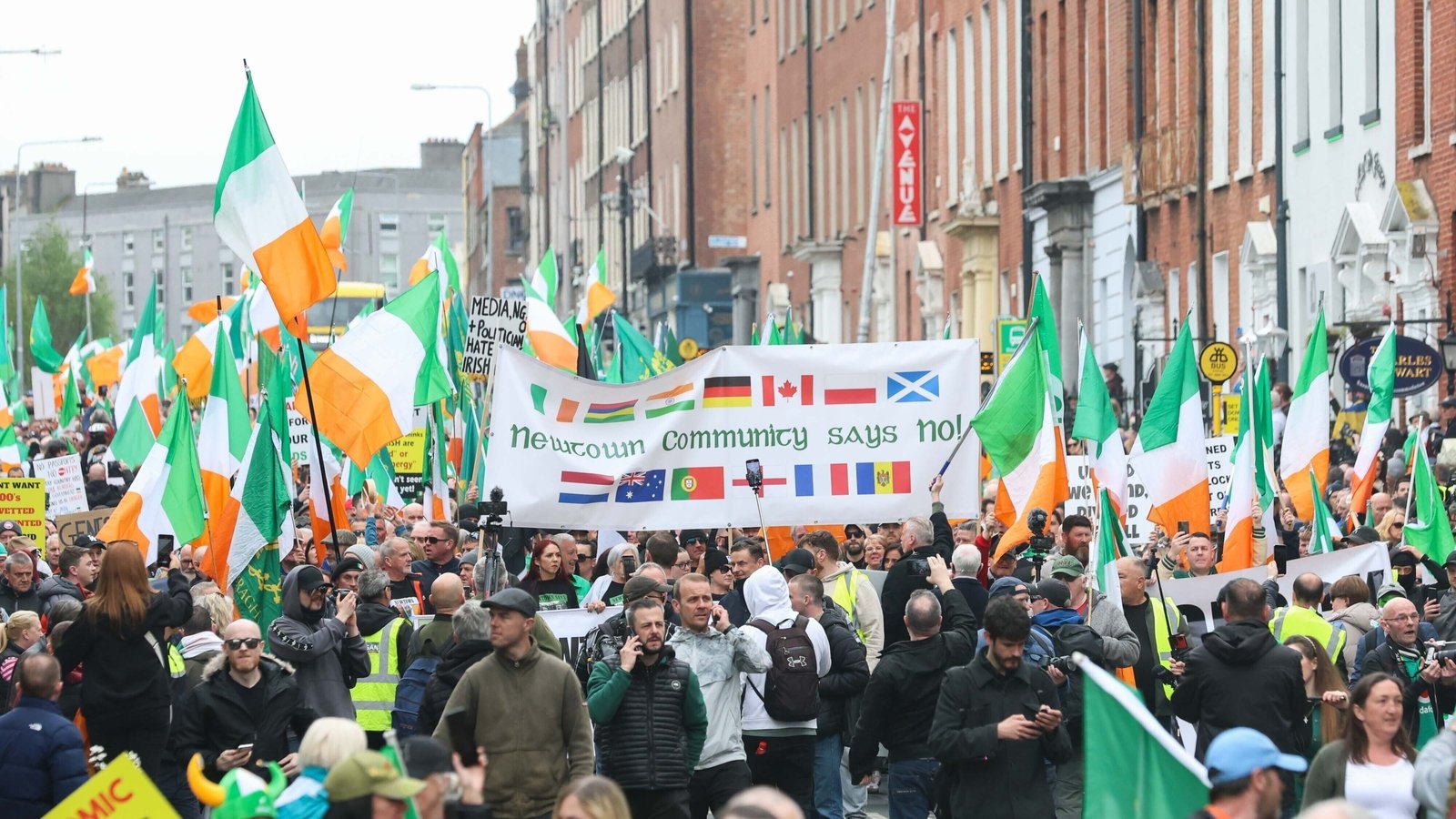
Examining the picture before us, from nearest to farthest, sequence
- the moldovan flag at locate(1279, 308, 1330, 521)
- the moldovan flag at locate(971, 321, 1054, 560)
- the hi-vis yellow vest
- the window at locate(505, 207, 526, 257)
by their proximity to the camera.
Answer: the hi-vis yellow vest < the moldovan flag at locate(971, 321, 1054, 560) < the moldovan flag at locate(1279, 308, 1330, 521) < the window at locate(505, 207, 526, 257)

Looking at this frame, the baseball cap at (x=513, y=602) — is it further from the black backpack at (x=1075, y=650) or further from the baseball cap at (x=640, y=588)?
the black backpack at (x=1075, y=650)

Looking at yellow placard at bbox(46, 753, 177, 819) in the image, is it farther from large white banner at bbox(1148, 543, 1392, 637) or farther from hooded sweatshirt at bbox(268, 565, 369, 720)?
large white banner at bbox(1148, 543, 1392, 637)

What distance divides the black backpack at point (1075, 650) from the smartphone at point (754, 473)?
3.19m

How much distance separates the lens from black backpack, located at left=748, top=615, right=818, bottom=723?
12.3 m

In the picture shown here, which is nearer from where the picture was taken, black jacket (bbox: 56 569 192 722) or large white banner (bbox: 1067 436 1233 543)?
black jacket (bbox: 56 569 192 722)

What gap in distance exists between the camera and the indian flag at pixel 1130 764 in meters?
7.47

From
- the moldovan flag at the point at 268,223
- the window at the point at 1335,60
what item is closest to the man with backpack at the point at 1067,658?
the moldovan flag at the point at 268,223

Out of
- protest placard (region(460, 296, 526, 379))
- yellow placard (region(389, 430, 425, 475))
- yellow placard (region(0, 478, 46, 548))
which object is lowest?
yellow placard (region(0, 478, 46, 548))

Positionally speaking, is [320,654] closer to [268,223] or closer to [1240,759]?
[268,223]

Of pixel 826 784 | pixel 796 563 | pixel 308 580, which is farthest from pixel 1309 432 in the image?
pixel 308 580

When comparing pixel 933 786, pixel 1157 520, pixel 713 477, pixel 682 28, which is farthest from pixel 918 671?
pixel 682 28

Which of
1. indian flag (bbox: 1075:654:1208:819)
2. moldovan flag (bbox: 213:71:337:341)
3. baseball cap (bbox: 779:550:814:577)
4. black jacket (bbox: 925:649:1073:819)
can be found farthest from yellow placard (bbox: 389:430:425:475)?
indian flag (bbox: 1075:654:1208:819)

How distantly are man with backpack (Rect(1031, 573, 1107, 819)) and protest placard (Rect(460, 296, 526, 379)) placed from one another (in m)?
9.32

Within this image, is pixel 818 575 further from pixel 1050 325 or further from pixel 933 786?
pixel 1050 325
